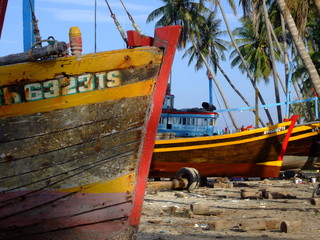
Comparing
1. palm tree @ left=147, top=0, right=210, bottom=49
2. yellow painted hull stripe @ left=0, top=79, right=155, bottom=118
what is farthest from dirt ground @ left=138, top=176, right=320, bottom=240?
palm tree @ left=147, top=0, right=210, bottom=49

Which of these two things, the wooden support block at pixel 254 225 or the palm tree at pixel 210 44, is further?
the palm tree at pixel 210 44

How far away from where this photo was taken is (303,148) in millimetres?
19281

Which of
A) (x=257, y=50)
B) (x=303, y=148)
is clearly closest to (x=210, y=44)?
(x=257, y=50)

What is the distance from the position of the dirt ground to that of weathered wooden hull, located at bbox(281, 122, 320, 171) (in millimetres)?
4116

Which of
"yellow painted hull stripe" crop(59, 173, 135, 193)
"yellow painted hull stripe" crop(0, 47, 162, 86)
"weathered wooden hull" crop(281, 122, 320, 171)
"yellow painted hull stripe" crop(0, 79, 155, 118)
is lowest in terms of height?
"weathered wooden hull" crop(281, 122, 320, 171)

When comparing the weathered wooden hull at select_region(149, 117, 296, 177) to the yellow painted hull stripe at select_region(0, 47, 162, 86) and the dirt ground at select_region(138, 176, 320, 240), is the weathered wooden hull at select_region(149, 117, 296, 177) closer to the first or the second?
the dirt ground at select_region(138, 176, 320, 240)

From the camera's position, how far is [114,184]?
22.2 ft

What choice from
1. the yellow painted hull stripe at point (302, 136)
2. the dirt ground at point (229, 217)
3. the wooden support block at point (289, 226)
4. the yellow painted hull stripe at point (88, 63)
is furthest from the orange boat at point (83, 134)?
the yellow painted hull stripe at point (302, 136)

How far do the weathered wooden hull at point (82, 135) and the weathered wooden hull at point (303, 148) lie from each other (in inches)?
510

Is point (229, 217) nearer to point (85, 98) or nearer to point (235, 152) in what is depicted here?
point (85, 98)

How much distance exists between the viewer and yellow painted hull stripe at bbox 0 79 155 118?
6.69m

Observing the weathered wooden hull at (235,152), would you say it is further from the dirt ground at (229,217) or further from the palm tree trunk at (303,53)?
the dirt ground at (229,217)

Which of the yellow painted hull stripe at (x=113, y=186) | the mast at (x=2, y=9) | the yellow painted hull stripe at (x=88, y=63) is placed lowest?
the yellow painted hull stripe at (x=113, y=186)

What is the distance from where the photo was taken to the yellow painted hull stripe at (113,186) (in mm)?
6746
